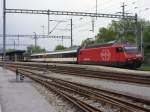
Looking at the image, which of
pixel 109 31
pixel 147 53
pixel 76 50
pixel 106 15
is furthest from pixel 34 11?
pixel 109 31

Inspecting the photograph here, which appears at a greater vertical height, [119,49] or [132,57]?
[119,49]

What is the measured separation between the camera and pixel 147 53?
231 ft

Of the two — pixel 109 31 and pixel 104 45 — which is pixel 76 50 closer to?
pixel 104 45

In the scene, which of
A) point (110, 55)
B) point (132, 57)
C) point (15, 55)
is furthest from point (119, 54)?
point (15, 55)

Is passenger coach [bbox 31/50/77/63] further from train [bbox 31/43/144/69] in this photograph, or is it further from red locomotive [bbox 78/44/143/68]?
red locomotive [bbox 78/44/143/68]

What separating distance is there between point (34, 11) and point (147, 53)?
24.8 meters

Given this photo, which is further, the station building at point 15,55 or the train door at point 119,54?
the station building at point 15,55

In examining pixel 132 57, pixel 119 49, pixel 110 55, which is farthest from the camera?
pixel 110 55

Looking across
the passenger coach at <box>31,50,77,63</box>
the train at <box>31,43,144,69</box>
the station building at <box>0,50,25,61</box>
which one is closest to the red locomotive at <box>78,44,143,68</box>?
the train at <box>31,43,144,69</box>

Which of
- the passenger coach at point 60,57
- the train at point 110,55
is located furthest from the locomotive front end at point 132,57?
the passenger coach at point 60,57

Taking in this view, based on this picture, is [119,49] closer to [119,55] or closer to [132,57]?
[119,55]

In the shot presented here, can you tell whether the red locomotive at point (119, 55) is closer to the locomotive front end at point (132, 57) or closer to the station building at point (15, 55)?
the locomotive front end at point (132, 57)

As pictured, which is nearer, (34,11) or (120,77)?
(120,77)

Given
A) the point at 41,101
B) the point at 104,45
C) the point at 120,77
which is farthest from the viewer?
the point at 104,45
